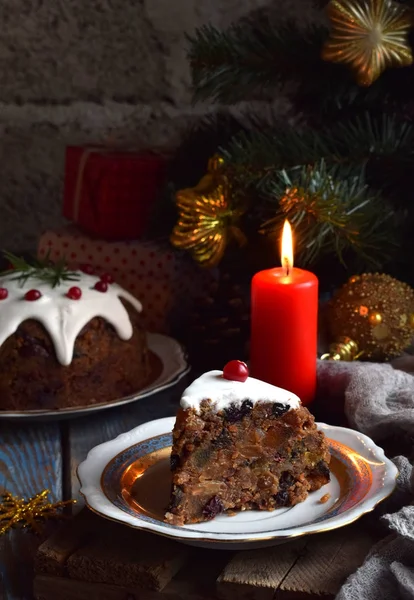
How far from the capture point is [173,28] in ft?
6.95

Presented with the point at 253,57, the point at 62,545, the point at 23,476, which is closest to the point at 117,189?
the point at 253,57

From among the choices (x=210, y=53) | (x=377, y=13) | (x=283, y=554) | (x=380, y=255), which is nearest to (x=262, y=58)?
(x=210, y=53)

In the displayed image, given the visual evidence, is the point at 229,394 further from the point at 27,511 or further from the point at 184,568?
the point at 27,511

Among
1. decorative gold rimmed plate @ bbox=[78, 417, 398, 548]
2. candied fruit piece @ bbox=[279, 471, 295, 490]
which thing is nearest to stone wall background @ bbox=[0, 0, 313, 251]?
decorative gold rimmed plate @ bbox=[78, 417, 398, 548]

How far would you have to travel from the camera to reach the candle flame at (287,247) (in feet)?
4.52

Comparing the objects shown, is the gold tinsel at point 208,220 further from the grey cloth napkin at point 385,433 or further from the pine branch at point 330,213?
the grey cloth napkin at point 385,433

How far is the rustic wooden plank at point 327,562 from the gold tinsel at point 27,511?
34cm

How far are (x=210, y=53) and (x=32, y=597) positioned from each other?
104 centimetres

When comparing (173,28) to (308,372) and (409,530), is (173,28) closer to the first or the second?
(308,372)

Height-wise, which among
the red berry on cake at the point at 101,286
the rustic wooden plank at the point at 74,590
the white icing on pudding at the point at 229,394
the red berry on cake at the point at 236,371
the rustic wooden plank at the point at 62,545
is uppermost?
the red berry on cake at the point at 101,286

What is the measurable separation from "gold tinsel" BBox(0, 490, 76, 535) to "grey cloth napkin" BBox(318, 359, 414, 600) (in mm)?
409

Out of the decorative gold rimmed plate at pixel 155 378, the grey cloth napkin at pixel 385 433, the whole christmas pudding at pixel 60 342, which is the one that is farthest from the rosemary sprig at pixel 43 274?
the grey cloth napkin at pixel 385 433

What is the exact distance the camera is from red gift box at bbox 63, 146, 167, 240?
1.86 metres

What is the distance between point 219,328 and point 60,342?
352 mm
